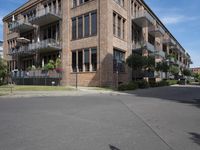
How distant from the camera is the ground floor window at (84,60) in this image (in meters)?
26.5

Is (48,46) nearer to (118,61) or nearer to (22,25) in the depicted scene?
(22,25)

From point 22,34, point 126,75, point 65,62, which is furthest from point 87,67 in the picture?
point 22,34

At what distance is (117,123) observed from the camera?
7062mm

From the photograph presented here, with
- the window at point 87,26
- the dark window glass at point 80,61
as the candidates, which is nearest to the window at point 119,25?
the window at point 87,26

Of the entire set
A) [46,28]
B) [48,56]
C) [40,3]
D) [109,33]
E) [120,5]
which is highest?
[40,3]

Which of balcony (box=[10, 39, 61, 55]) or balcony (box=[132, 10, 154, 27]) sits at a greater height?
balcony (box=[132, 10, 154, 27])

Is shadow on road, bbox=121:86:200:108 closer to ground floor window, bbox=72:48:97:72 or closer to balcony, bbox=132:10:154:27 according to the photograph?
ground floor window, bbox=72:48:97:72

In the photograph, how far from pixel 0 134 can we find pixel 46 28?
2866 cm

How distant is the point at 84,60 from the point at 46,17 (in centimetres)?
840

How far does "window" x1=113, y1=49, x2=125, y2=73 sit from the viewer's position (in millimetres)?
26806

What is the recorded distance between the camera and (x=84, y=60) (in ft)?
89.6

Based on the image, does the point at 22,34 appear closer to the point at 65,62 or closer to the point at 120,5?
the point at 65,62

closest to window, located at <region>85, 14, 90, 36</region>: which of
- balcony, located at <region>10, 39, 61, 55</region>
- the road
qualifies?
balcony, located at <region>10, 39, 61, 55</region>

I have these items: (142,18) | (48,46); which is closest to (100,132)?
(48,46)
